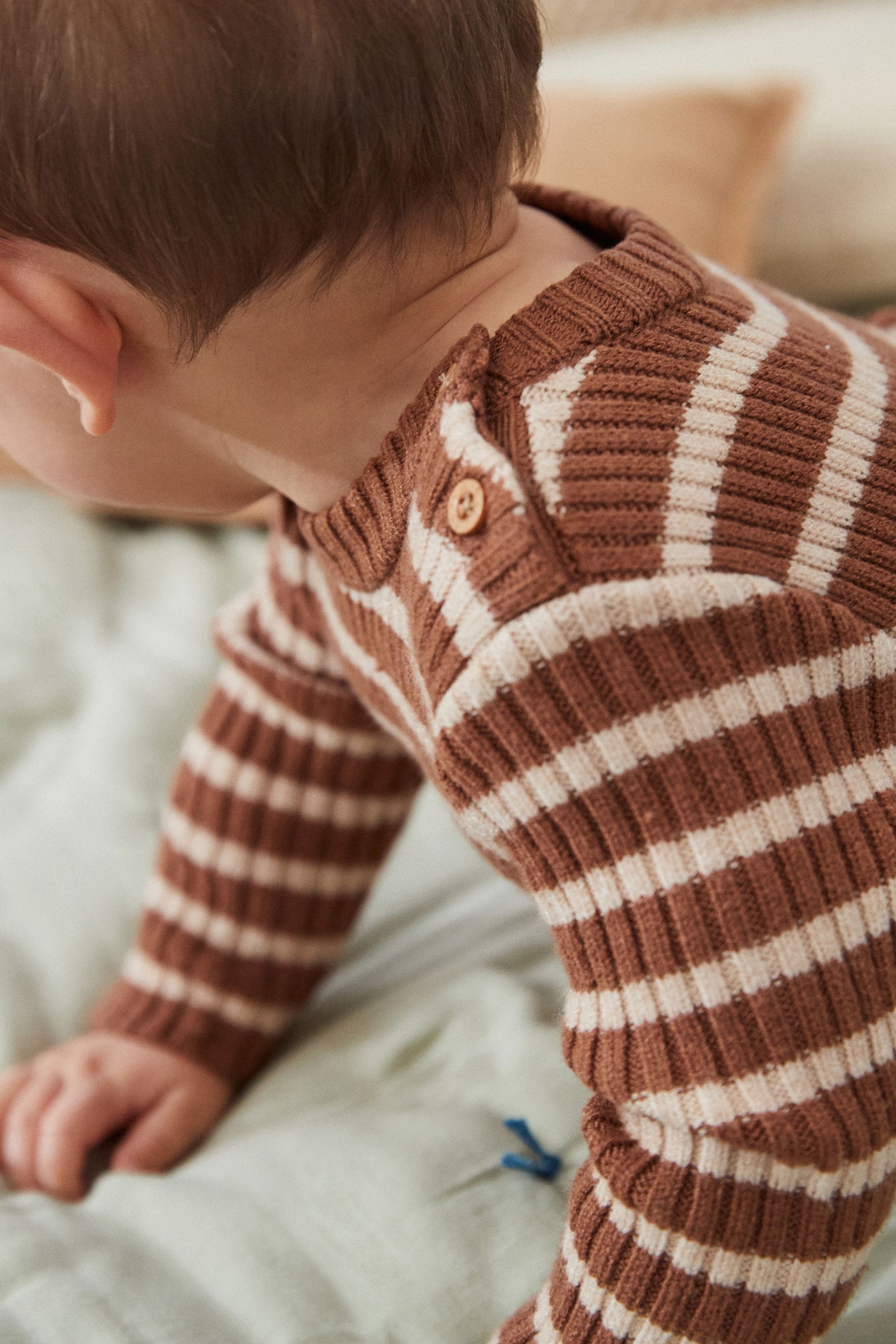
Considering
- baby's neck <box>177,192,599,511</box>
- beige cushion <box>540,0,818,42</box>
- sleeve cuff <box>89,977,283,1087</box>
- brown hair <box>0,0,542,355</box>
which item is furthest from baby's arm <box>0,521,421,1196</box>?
beige cushion <box>540,0,818,42</box>

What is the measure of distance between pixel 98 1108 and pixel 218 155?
517mm

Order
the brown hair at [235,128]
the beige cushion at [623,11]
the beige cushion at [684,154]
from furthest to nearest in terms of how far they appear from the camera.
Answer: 1. the beige cushion at [623,11]
2. the beige cushion at [684,154]
3. the brown hair at [235,128]

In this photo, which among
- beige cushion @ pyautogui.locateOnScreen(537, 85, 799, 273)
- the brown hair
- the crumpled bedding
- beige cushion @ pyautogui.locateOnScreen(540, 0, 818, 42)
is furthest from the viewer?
beige cushion @ pyautogui.locateOnScreen(540, 0, 818, 42)

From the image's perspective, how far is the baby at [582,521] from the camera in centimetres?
46

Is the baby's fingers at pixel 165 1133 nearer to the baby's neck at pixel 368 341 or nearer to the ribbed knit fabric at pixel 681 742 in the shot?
the ribbed knit fabric at pixel 681 742

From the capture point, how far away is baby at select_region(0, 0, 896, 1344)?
458 mm

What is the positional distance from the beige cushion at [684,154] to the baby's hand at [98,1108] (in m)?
0.81

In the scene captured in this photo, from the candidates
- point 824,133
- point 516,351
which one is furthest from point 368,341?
point 824,133

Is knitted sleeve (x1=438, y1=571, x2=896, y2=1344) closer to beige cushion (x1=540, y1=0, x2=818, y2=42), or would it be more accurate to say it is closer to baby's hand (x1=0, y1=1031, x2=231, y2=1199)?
baby's hand (x1=0, y1=1031, x2=231, y2=1199)

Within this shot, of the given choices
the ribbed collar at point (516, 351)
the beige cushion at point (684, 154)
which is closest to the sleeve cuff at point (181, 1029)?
the ribbed collar at point (516, 351)

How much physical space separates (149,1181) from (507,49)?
1.85ft

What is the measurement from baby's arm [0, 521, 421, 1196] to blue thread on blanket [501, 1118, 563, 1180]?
0.65 ft

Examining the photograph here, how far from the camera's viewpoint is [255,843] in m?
0.76

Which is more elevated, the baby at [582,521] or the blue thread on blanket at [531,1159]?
the baby at [582,521]
